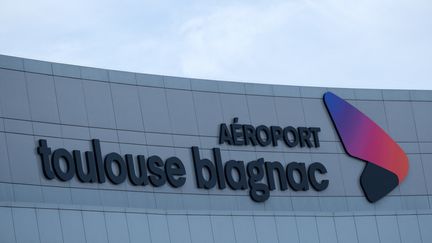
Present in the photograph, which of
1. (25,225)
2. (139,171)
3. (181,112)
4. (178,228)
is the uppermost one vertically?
(181,112)

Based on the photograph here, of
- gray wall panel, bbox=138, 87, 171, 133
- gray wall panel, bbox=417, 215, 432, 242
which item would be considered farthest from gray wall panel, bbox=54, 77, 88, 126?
gray wall panel, bbox=417, 215, 432, 242

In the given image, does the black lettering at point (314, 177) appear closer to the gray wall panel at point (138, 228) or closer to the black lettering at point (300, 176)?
the black lettering at point (300, 176)

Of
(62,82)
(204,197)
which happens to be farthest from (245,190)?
(62,82)

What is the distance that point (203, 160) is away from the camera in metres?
40.7

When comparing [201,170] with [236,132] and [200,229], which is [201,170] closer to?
[236,132]

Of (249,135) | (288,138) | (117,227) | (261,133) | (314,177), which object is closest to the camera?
(117,227)

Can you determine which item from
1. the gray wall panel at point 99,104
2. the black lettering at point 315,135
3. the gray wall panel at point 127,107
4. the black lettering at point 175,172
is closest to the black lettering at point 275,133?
the black lettering at point 315,135

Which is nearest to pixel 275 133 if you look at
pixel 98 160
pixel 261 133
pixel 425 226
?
pixel 261 133

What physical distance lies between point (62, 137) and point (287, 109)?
891 cm

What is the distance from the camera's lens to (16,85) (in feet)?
121

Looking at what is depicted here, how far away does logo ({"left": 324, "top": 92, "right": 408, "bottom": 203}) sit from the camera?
144ft

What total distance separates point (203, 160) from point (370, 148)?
6.72 meters

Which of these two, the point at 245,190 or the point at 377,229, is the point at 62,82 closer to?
the point at 245,190

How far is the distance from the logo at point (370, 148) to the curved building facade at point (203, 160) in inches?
1.9
